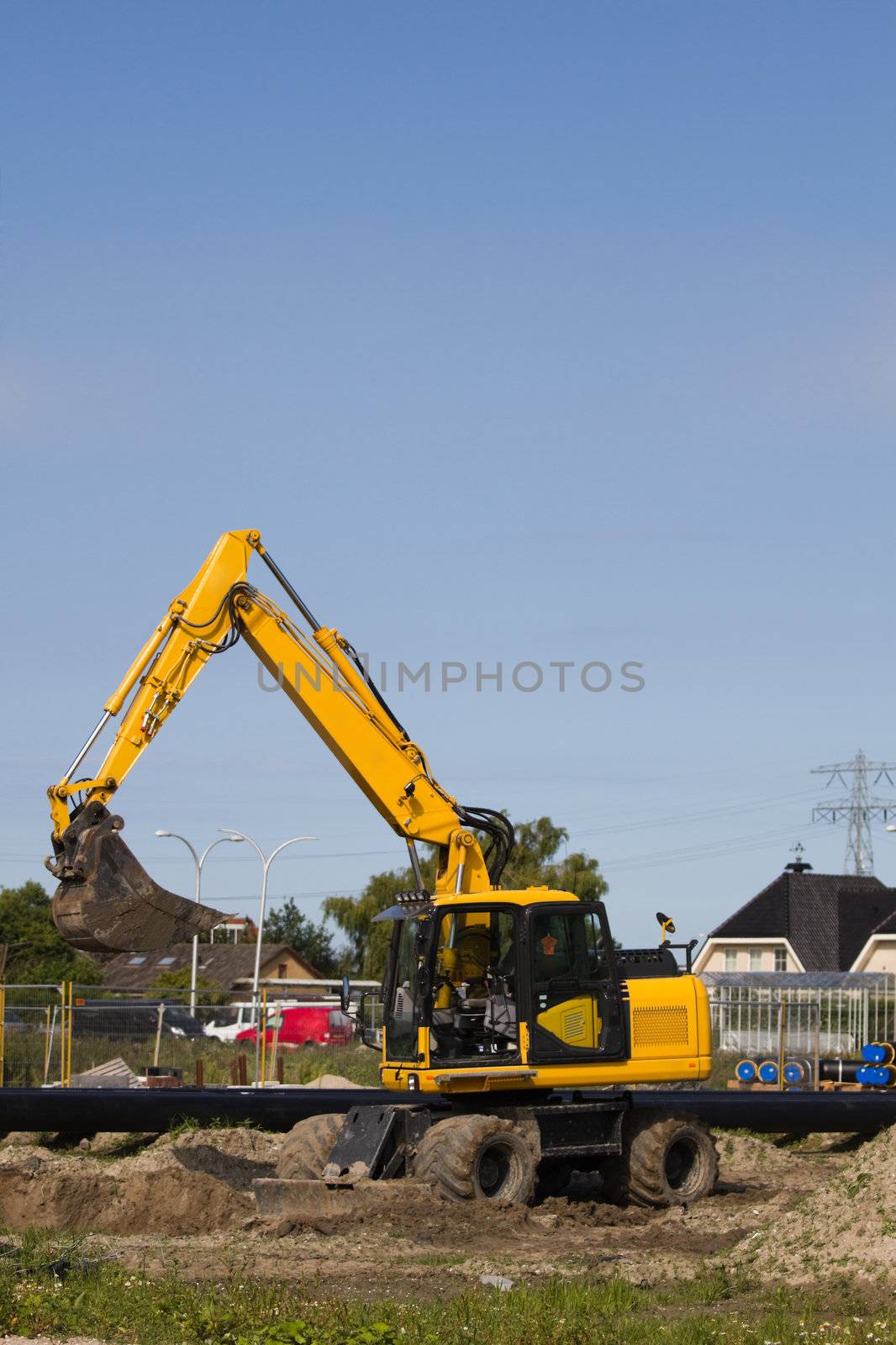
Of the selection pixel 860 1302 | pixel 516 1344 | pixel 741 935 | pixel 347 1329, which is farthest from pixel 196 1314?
pixel 741 935

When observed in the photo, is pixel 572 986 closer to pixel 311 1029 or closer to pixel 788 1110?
pixel 788 1110

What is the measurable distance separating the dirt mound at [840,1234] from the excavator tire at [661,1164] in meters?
3.63

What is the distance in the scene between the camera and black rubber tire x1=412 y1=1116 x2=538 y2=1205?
15.6 meters

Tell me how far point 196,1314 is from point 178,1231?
513 centimetres

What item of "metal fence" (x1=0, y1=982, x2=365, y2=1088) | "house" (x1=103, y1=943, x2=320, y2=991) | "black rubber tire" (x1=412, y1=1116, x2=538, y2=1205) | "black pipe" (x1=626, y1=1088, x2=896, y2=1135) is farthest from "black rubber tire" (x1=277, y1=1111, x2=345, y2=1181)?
"house" (x1=103, y1=943, x2=320, y2=991)

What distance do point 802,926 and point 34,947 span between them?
35293 mm

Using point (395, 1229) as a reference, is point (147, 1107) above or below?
above

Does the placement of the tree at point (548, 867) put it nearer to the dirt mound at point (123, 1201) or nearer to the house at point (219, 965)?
the house at point (219, 965)

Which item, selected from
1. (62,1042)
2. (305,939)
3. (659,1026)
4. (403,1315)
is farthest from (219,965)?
(403,1315)

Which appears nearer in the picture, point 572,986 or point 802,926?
point 572,986

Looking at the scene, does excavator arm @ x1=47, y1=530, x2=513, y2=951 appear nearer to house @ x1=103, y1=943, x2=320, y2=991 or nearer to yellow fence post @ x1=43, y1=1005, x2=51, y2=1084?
yellow fence post @ x1=43, y1=1005, x2=51, y2=1084

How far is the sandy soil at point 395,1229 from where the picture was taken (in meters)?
12.3

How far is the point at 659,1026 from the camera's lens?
696 inches

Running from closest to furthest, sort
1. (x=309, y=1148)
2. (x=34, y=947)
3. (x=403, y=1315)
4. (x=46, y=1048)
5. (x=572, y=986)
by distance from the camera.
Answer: (x=403, y=1315), (x=309, y=1148), (x=572, y=986), (x=46, y=1048), (x=34, y=947)
